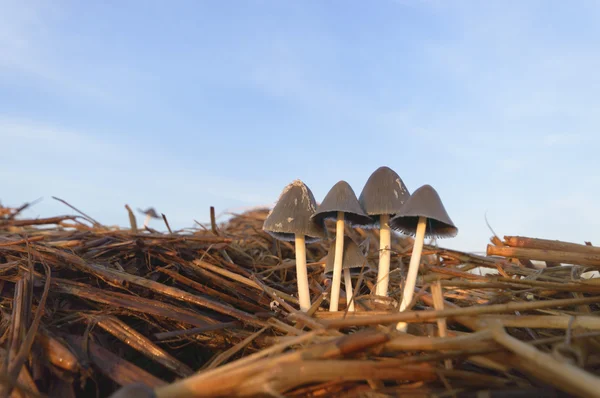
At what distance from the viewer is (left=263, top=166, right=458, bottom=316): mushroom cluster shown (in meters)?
2.29

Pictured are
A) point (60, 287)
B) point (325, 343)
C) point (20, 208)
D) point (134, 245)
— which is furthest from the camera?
point (20, 208)

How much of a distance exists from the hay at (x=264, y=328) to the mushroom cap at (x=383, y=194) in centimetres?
41

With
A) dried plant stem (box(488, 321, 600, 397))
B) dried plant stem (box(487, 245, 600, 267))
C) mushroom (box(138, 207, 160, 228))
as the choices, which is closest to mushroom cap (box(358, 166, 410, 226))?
dried plant stem (box(487, 245, 600, 267))

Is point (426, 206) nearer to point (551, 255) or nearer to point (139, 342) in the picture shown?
point (551, 255)

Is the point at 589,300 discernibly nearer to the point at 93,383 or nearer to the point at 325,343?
the point at 325,343

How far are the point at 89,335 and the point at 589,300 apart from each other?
2460 mm

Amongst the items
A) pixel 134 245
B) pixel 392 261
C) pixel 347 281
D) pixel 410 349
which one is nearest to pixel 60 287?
pixel 134 245

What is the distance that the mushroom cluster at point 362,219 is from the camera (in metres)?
2.29

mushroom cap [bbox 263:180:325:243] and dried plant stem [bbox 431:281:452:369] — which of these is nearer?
dried plant stem [bbox 431:281:452:369]

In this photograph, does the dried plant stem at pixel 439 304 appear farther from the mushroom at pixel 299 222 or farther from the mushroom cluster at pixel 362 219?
the mushroom at pixel 299 222

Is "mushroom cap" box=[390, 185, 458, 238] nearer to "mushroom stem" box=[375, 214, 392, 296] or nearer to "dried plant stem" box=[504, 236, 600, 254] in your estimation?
"mushroom stem" box=[375, 214, 392, 296]

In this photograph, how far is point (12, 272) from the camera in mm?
2861

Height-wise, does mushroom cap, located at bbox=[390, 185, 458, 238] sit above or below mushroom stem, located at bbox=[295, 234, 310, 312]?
above

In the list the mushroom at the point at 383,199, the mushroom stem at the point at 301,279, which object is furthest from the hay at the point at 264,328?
the mushroom at the point at 383,199
